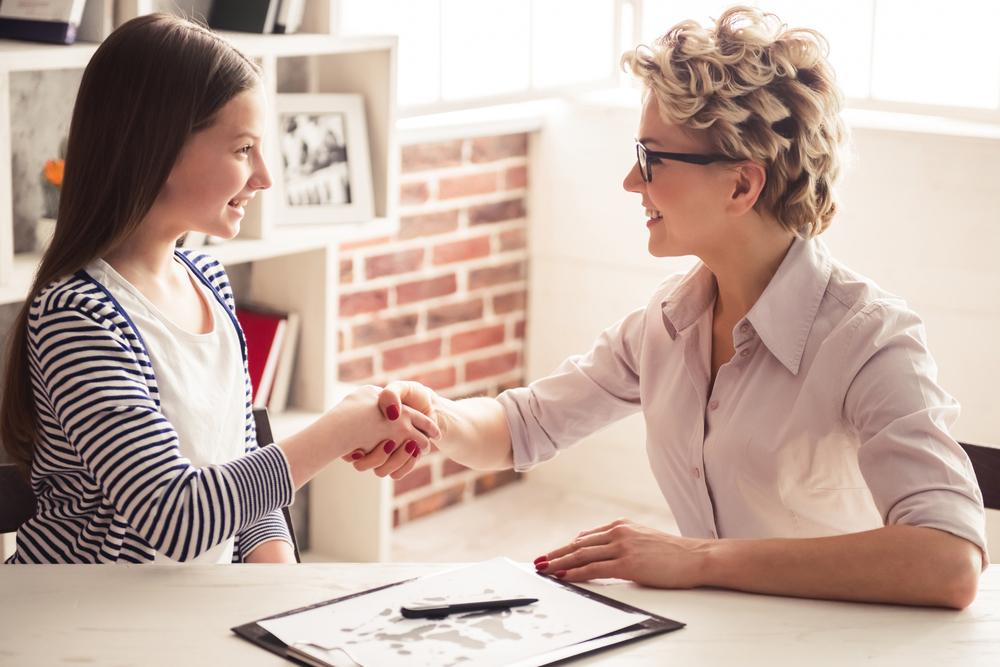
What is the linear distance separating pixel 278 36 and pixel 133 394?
1.43 metres

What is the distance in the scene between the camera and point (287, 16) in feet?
9.52

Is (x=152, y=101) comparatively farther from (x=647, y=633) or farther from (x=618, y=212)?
(x=618, y=212)

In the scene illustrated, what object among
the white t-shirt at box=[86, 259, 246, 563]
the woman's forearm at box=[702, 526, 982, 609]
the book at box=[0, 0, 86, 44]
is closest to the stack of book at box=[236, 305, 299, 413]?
the book at box=[0, 0, 86, 44]

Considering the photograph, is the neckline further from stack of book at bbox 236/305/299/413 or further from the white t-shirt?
stack of book at bbox 236/305/299/413

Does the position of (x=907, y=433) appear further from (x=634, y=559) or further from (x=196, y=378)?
(x=196, y=378)

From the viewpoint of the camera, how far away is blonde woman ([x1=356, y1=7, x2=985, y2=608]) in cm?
158

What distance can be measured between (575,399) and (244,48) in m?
1.15

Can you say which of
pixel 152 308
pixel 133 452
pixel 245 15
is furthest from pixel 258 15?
pixel 133 452

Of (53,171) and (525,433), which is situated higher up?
(53,171)

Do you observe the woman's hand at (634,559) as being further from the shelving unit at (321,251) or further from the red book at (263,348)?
the red book at (263,348)

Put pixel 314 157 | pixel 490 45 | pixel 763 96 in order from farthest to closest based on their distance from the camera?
pixel 490 45 < pixel 314 157 < pixel 763 96

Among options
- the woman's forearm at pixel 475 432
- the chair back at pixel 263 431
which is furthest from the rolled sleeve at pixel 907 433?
the chair back at pixel 263 431

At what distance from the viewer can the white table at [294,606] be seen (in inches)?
54.4

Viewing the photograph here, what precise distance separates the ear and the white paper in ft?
2.18
